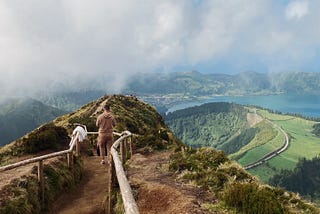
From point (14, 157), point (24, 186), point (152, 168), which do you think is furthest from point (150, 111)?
point (24, 186)

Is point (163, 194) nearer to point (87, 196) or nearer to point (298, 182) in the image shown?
point (87, 196)

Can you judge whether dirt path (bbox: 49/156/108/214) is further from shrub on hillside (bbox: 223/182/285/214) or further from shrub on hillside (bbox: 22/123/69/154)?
shrub on hillside (bbox: 223/182/285/214)

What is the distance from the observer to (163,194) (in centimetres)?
1104

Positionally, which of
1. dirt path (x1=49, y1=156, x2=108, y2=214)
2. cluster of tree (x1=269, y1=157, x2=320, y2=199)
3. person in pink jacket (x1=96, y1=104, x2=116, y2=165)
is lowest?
cluster of tree (x1=269, y1=157, x2=320, y2=199)

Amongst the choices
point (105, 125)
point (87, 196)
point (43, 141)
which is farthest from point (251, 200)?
point (43, 141)

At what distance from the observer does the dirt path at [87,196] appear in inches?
517

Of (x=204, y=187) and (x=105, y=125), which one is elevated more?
(x=105, y=125)

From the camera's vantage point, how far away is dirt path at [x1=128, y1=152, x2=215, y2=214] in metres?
9.82

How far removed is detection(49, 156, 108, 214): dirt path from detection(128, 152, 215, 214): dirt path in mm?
1638

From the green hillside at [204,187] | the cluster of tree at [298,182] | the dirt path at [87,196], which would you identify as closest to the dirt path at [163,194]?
the green hillside at [204,187]

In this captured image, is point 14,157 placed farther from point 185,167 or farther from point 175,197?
point 175,197

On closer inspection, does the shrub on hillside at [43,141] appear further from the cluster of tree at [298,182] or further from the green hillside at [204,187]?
the cluster of tree at [298,182]

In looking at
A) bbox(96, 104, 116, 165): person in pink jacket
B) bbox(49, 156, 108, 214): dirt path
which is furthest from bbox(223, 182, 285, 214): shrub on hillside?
bbox(96, 104, 116, 165): person in pink jacket

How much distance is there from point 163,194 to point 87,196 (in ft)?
16.4
